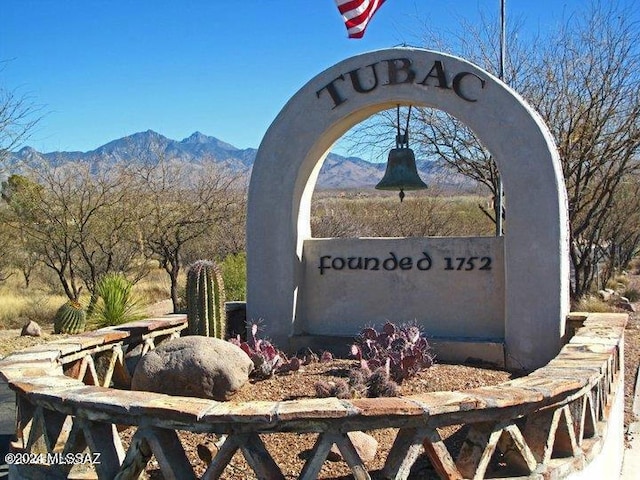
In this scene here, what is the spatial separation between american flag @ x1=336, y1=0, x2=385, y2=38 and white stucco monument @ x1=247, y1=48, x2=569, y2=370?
522mm

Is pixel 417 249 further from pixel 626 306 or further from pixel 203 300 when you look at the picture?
pixel 626 306

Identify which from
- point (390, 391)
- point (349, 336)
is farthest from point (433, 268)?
point (390, 391)

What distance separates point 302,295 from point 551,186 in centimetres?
344

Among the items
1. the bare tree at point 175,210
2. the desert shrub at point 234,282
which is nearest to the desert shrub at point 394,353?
the desert shrub at point 234,282

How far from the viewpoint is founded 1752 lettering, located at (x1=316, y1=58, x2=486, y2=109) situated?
27.2ft

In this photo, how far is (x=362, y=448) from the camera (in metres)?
4.97

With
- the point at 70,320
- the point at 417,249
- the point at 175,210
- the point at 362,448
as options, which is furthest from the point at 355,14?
the point at 175,210

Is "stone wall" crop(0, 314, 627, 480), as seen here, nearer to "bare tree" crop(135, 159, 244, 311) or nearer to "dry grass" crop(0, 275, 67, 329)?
"bare tree" crop(135, 159, 244, 311)

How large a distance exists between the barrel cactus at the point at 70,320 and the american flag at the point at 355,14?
1027 centimetres

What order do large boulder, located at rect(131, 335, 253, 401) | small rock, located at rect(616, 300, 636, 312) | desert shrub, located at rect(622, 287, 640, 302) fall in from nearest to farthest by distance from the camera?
large boulder, located at rect(131, 335, 253, 401)
small rock, located at rect(616, 300, 636, 312)
desert shrub, located at rect(622, 287, 640, 302)

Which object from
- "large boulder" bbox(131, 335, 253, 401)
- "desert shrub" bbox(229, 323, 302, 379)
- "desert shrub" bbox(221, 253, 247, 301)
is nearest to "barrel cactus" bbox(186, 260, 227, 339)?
"desert shrub" bbox(229, 323, 302, 379)

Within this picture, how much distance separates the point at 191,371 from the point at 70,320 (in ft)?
36.1

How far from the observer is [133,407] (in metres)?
4.03

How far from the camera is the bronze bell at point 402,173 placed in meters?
9.14
